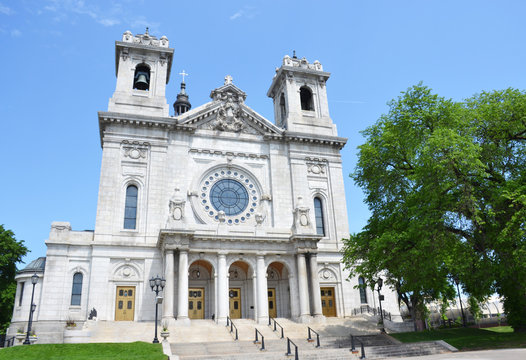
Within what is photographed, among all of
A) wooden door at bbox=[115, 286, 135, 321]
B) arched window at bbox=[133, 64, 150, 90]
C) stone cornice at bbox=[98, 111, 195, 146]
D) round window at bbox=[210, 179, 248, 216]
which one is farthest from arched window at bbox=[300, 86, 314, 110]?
wooden door at bbox=[115, 286, 135, 321]

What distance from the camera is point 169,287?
27.6 m

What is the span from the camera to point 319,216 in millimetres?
37469

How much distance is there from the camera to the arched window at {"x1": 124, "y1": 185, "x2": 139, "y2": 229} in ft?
107

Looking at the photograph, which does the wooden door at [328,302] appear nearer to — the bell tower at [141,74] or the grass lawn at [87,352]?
the grass lawn at [87,352]

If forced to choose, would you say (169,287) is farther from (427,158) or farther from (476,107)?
(476,107)

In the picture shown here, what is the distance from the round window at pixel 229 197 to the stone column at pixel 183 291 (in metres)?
7.61

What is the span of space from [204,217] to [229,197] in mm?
3093

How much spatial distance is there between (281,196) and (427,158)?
16256mm

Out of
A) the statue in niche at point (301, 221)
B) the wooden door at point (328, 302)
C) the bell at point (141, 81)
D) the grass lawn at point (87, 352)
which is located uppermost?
the bell at point (141, 81)

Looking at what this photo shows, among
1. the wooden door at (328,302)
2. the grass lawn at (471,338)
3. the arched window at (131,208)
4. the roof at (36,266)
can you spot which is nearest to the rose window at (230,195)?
the arched window at (131,208)

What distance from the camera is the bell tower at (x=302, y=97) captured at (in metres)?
40.8

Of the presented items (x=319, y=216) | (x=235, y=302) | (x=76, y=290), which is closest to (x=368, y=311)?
(x=319, y=216)

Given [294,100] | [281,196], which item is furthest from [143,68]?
[281,196]

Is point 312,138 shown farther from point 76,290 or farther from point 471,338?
point 76,290
